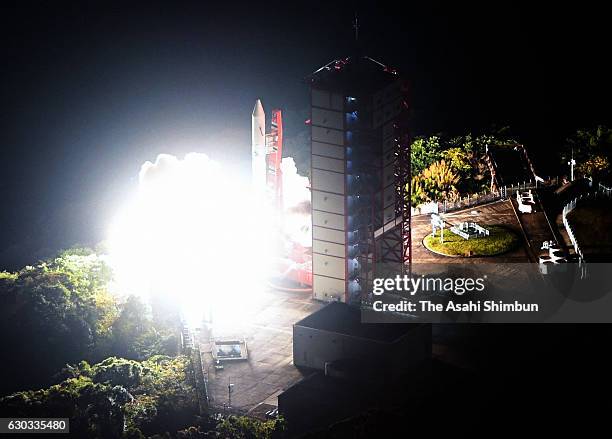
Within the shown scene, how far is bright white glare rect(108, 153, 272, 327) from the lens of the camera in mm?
100188

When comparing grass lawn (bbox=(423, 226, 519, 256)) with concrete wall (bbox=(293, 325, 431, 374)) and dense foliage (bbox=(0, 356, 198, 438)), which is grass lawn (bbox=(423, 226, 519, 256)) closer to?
concrete wall (bbox=(293, 325, 431, 374))

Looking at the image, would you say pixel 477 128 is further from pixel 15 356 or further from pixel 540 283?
pixel 15 356

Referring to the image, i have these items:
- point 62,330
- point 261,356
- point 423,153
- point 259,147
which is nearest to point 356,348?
point 261,356

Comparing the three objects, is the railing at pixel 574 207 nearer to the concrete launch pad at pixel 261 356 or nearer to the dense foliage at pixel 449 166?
the dense foliage at pixel 449 166

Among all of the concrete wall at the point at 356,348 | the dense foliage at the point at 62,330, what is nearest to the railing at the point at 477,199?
the dense foliage at the point at 62,330

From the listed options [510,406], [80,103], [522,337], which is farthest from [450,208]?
[80,103]

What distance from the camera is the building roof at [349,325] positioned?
8388 centimetres

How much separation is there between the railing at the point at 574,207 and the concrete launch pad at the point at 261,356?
22.5 m

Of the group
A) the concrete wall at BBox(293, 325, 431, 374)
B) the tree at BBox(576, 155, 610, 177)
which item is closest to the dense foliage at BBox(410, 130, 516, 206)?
the tree at BBox(576, 155, 610, 177)

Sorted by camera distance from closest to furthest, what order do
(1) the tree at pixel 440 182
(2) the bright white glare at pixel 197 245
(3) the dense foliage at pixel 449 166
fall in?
(2) the bright white glare at pixel 197 245
(1) the tree at pixel 440 182
(3) the dense foliage at pixel 449 166

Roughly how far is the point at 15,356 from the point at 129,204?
51.4 m

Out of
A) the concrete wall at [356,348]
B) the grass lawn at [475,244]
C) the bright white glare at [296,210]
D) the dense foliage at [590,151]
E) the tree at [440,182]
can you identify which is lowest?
the concrete wall at [356,348]

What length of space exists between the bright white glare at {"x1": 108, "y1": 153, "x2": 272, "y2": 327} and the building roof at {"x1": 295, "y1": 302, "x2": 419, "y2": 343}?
10.6m

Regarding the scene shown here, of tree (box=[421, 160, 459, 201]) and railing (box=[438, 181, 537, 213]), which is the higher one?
tree (box=[421, 160, 459, 201])
